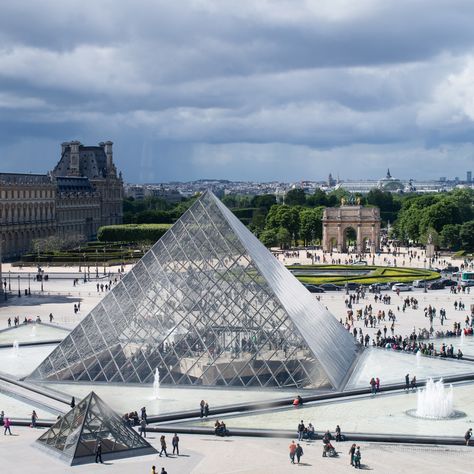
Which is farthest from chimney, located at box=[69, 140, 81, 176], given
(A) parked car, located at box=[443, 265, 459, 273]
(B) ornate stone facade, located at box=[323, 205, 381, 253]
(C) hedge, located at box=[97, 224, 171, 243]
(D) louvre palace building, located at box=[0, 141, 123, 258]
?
(A) parked car, located at box=[443, 265, 459, 273]

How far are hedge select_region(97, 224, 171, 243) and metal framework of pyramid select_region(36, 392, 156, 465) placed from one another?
81503mm

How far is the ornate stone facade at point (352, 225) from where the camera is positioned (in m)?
98.6

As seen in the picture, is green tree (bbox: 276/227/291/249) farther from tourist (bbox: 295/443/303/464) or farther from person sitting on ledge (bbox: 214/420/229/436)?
tourist (bbox: 295/443/303/464)

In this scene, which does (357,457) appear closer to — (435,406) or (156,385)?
(435,406)

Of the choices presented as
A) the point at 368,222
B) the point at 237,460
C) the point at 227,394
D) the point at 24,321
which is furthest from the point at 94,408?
the point at 368,222

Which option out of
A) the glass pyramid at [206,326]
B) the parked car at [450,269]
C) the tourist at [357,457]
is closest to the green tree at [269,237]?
the parked car at [450,269]

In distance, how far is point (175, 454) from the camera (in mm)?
22344

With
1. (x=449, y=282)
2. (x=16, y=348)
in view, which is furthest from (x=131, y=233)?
(x=16, y=348)

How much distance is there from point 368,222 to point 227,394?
237 ft

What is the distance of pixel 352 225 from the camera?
325ft

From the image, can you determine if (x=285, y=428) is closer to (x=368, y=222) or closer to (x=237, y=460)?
(x=237, y=460)

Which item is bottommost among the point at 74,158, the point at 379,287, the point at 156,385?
the point at 156,385

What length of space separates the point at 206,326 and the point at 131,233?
7928 centimetres

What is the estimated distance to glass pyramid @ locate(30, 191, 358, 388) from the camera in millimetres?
28656
